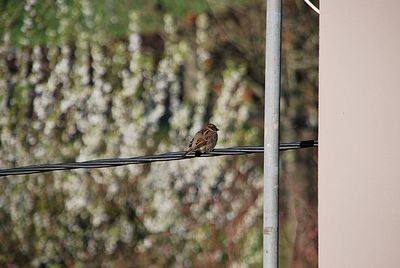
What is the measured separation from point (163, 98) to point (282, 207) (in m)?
1.28

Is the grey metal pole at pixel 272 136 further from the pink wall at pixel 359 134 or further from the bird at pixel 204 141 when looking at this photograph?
the bird at pixel 204 141

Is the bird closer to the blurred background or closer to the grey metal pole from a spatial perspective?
the blurred background

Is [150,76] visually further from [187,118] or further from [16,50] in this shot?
[16,50]

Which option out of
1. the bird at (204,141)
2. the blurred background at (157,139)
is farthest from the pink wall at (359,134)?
the blurred background at (157,139)

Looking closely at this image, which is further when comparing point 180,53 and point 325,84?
point 180,53

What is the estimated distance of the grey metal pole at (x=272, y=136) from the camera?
329 cm

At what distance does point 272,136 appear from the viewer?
3332 mm

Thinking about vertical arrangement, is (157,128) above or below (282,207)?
above

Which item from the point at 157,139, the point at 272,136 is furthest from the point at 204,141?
the point at 272,136

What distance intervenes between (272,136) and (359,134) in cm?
27

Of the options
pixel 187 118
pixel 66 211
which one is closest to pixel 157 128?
pixel 187 118

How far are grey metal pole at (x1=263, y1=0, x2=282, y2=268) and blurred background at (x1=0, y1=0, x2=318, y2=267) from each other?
4671 millimetres

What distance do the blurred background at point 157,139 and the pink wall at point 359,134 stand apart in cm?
462

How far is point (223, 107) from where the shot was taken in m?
8.19
